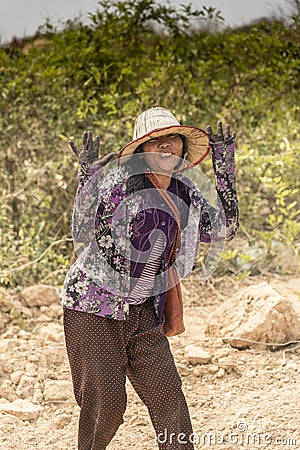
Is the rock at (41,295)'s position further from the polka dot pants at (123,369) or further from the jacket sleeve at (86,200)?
the jacket sleeve at (86,200)

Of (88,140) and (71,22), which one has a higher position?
(71,22)

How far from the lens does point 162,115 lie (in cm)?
293

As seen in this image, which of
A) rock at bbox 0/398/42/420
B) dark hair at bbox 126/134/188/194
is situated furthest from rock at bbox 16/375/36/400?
dark hair at bbox 126/134/188/194

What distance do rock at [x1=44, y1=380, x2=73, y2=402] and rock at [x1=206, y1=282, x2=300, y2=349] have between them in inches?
37.1

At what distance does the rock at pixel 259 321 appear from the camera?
425 cm

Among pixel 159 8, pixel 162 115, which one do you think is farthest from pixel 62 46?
pixel 162 115

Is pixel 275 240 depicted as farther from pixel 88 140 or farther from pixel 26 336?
pixel 88 140

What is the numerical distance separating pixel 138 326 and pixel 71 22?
3.85m

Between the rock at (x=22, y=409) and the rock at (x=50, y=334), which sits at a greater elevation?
the rock at (x=50, y=334)

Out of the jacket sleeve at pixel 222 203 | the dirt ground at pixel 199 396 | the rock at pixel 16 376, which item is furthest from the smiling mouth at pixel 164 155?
the rock at pixel 16 376

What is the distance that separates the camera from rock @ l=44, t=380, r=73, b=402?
157 inches

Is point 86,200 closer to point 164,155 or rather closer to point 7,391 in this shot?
point 164,155

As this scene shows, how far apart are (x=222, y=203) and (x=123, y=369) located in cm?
76

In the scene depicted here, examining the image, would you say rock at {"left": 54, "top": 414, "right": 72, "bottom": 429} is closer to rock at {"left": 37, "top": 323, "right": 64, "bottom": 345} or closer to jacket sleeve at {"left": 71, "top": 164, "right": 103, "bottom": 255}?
rock at {"left": 37, "top": 323, "right": 64, "bottom": 345}
